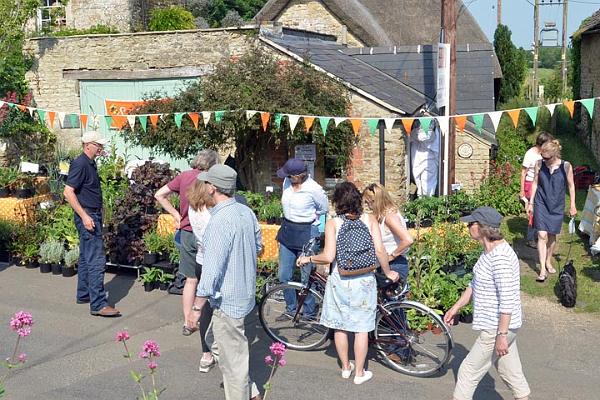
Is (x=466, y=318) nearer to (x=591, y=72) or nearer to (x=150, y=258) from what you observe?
(x=150, y=258)

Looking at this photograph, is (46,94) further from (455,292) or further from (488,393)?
(488,393)

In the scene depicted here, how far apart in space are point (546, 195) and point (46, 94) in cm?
1111

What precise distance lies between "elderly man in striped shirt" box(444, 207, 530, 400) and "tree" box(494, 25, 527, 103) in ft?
89.6

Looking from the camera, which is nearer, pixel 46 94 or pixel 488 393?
pixel 488 393

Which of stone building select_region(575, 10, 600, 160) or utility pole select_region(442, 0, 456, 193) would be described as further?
stone building select_region(575, 10, 600, 160)

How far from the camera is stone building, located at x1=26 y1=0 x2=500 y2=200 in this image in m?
12.2

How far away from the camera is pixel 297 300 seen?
251 inches

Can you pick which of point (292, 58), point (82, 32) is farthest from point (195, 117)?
point (82, 32)

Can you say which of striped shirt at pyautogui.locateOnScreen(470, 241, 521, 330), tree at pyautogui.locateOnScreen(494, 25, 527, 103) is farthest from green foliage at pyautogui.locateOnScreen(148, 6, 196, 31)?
tree at pyautogui.locateOnScreen(494, 25, 527, 103)

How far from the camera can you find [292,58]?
12133 millimetres

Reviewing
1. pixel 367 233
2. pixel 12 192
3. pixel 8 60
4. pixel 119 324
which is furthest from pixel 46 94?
pixel 367 233

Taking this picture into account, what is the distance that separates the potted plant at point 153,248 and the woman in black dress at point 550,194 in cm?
438

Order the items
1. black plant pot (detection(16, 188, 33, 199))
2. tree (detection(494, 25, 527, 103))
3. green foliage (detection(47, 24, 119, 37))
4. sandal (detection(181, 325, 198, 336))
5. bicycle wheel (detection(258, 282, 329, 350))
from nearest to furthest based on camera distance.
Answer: sandal (detection(181, 325, 198, 336))
bicycle wheel (detection(258, 282, 329, 350))
black plant pot (detection(16, 188, 33, 199))
green foliage (detection(47, 24, 119, 37))
tree (detection(494, 25, 527, 103))

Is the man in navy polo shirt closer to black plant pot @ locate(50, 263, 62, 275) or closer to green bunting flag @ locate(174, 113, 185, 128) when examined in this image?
black plant pot @ locate(50, 263, 62, 275)
